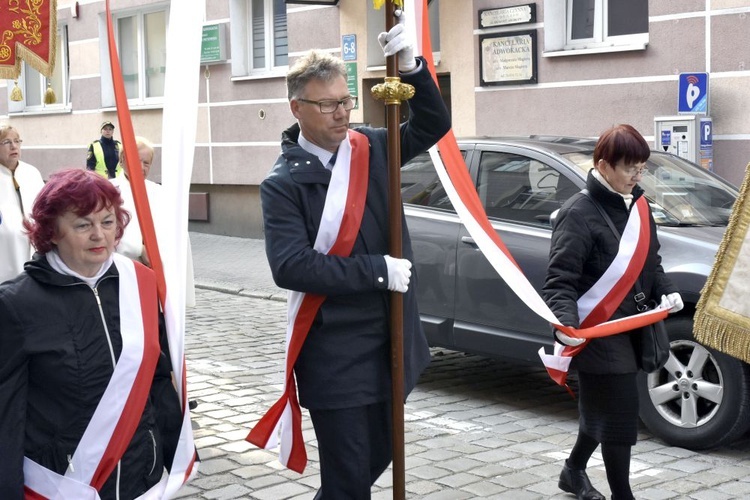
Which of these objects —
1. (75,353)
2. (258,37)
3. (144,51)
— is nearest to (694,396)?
(75,353)

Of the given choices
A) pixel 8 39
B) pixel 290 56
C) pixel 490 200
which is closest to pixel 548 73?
pixel 290 56

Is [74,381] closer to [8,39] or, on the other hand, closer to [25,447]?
[25,447]

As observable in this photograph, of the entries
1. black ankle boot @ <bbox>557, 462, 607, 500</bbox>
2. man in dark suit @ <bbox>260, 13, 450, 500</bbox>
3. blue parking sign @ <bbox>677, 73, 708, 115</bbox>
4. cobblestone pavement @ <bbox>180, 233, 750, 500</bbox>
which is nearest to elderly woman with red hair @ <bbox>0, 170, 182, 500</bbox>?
man in dark suit @ <bbox>260, 13, 450, 500</bbox>

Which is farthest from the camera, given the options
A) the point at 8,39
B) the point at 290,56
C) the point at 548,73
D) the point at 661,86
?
the point at 290,56

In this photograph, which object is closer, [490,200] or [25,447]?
[25,447]

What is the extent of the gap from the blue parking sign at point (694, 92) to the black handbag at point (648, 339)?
6569 mm

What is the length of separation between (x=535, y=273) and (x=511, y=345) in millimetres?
474

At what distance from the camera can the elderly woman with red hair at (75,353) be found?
296 cm

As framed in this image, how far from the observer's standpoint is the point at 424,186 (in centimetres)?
752

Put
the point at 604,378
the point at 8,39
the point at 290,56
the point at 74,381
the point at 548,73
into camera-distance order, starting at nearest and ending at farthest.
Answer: the point at 74,381
the point at 604,378
the point at 8,39
the point at 548,73
the point at 290,56

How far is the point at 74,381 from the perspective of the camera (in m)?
3.01

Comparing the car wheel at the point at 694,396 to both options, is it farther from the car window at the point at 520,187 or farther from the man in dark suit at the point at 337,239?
the man in dark suit at the point at 337,239

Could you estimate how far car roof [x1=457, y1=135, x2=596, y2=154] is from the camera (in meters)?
6.96

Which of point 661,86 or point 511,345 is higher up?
point 661,86
